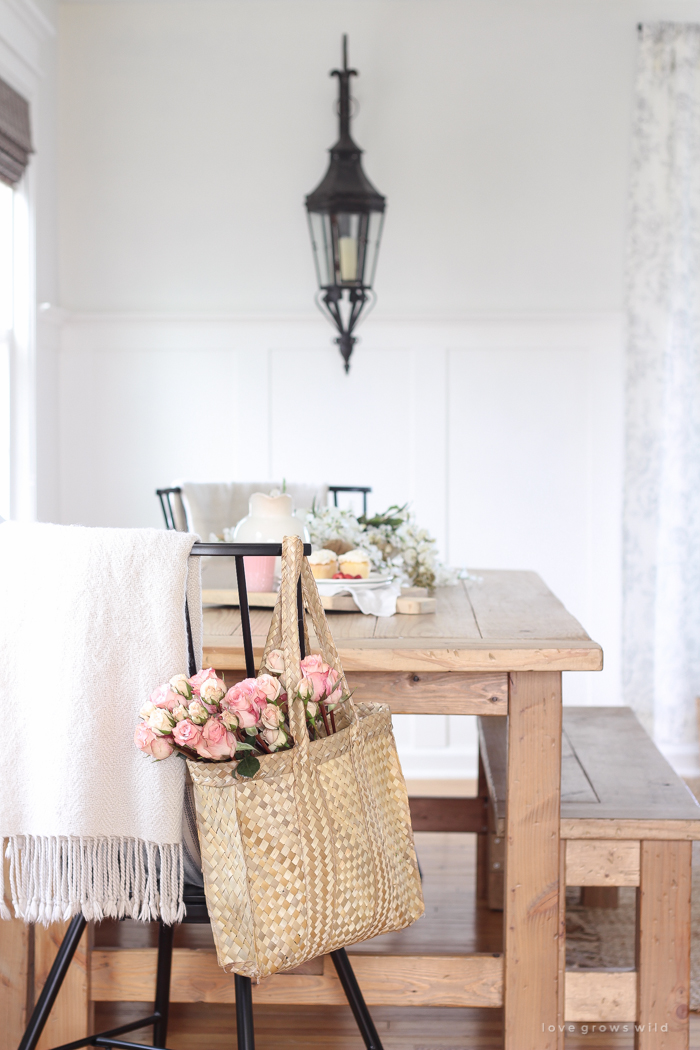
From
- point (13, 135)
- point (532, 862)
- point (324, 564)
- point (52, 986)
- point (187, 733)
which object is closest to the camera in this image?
point (187, 733)

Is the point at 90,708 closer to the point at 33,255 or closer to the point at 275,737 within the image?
the point at 275,737

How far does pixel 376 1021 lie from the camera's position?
1.88 meters

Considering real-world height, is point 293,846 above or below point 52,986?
above

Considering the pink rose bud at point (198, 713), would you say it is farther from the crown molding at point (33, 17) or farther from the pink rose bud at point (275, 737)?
the crown molding at point (33, 17)

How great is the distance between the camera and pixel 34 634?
47.9 inches

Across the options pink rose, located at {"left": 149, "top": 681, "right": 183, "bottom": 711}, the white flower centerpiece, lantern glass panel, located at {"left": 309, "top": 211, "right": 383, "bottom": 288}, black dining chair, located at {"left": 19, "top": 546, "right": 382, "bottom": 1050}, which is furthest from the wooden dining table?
lantern glass panel, located at {"left": 309, "top": 211, "right": 383, "bottom": 288}

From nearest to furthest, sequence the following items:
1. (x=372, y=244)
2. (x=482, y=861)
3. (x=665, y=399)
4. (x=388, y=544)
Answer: (x=388, y=544), (x=482, y=861), (x=372, y=244), (x=665, y=399)

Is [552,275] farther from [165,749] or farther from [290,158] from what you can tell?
[165,749]

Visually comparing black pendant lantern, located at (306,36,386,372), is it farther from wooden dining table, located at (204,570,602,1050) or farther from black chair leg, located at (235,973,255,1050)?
black chair leg, located at (235,973,255,1050)

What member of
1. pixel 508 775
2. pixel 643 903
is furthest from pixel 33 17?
pixel 643 903

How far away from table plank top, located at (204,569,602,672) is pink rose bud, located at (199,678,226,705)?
1.05 ft

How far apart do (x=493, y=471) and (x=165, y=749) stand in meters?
2.54

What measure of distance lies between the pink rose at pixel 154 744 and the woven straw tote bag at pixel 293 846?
0.04 metres

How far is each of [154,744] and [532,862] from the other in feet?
2.34
